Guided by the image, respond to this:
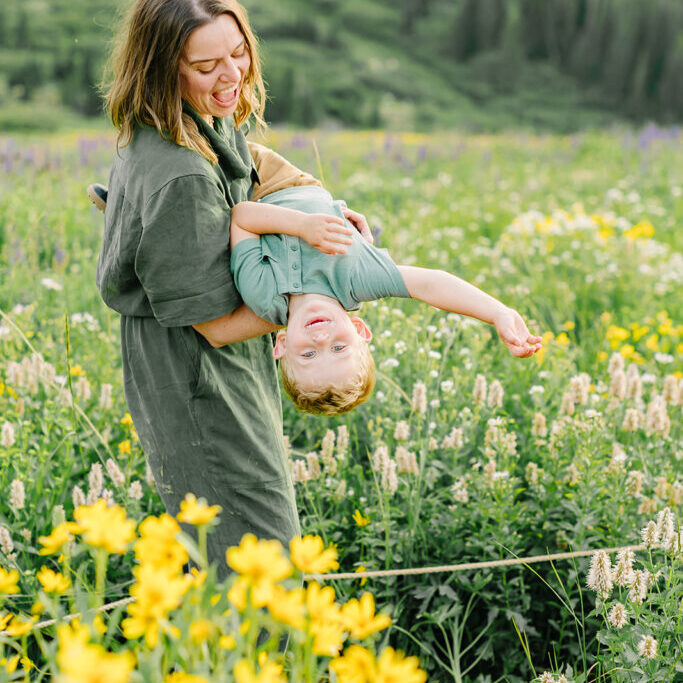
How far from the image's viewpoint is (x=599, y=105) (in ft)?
71.2

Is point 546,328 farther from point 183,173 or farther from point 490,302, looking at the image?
point 183,173

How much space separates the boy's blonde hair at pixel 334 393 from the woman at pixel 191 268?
5.9 inches

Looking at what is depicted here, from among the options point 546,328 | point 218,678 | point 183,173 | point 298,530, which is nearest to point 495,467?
point 298,530

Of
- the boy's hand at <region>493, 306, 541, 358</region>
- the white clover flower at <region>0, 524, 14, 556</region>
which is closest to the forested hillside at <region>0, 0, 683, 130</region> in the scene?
the white clover flower at <region>0, 524, 14, 556</region>

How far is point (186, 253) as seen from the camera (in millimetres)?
1709

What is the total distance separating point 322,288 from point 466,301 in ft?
1.07

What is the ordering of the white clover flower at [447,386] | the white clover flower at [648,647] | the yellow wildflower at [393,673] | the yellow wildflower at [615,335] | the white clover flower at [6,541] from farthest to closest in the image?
the yellow wildflower at [615,335]
the white clover flower at [447,386]
the white clover flower at [6,541]
the white clover flower at [648,647]
the yellow wildflower at [393,673]

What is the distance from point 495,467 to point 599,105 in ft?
70.9

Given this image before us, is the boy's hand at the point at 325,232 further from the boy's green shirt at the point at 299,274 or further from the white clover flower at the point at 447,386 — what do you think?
the white clover flower at the point at 447,386

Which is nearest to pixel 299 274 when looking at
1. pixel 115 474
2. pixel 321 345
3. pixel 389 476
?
pixel 321 345

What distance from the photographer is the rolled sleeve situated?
5.52 feet

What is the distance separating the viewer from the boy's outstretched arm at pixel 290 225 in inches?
67.1

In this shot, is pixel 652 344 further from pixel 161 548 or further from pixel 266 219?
pixel 161 548

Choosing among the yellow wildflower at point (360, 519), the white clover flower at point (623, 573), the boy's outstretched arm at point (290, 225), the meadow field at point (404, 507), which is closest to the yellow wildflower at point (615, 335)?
the meadow field at point (404, 507)
